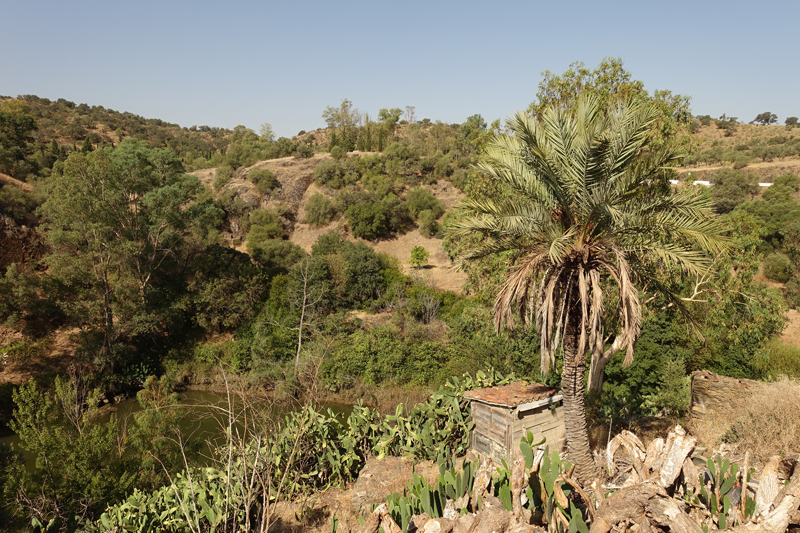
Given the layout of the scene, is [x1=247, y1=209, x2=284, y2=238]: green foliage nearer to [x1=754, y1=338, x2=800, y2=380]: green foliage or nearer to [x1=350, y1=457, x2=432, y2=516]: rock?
[x1=350, y1=457, x2=432, y2=516]: rock

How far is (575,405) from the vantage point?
260 inches

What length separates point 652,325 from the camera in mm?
12484

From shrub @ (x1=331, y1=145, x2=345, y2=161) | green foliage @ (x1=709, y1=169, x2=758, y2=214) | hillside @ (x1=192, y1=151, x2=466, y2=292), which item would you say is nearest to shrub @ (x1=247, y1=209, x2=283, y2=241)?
hillside @ (x1=192, y1=151, x2=466, y2=292)

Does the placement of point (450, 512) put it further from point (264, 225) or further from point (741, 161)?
point (741, 161)

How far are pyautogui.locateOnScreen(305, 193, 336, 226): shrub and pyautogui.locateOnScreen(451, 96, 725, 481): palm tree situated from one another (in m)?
29.9

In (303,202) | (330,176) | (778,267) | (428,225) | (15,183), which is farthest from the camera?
(330,176)

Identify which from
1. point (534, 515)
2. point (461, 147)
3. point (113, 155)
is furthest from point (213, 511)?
point (461, 147)

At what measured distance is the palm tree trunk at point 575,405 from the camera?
21.5 ft

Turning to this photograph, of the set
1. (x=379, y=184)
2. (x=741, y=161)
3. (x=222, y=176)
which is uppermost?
(x=741, y=161)

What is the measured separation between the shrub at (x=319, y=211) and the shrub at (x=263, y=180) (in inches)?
197

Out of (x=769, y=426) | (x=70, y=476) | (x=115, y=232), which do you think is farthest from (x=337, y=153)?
(x=769, y=426)

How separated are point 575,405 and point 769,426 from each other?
515cm

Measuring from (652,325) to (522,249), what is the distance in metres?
8.12

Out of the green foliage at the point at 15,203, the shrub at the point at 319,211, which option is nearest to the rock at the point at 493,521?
the green foliage at the point at 15,203
